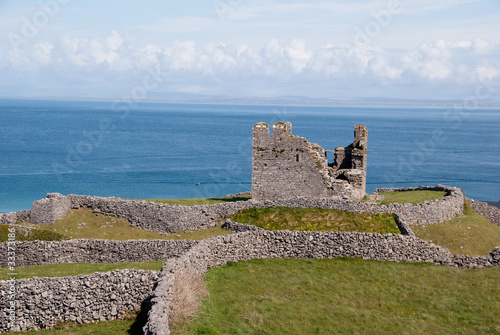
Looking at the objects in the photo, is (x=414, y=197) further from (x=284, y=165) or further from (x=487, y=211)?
(x=284, y=165)

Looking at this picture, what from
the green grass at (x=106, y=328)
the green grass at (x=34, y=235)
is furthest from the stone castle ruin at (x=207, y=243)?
the green grass at (x=34, y=235)

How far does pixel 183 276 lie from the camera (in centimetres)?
1711

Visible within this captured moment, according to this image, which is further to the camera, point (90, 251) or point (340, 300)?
point (90, 251)

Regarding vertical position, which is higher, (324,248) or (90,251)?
(324,248)

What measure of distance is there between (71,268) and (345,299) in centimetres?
1171

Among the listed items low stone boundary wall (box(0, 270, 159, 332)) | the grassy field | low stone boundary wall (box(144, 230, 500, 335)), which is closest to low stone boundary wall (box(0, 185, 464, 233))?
Answer: low stone boundary wall (box(144, 230, 500, 335))

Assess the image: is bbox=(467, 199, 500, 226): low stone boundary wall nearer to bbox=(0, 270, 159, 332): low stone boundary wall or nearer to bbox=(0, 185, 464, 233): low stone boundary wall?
bbox=(0, 185, 464, 233): low stone boundary wall

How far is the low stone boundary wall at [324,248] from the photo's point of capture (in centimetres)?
2152

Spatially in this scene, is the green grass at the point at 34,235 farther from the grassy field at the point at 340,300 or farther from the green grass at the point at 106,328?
the green grass at the point at 106,328

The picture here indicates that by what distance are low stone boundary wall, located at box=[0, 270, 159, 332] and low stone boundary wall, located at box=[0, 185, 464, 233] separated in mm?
12584

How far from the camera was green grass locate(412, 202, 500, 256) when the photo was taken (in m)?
24.9

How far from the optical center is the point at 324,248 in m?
22.8

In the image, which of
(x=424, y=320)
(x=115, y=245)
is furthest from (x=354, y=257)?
(x=115, y=245)

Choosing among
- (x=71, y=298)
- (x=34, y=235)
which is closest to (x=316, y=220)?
(x=71, y=298)
